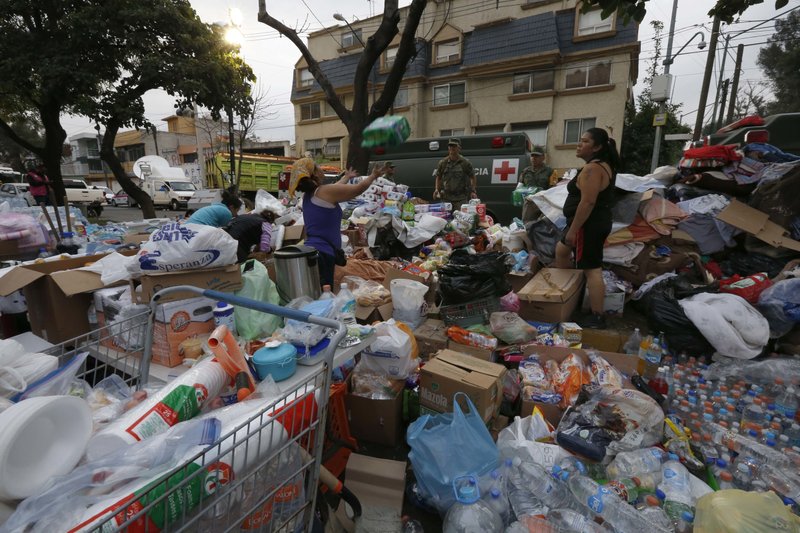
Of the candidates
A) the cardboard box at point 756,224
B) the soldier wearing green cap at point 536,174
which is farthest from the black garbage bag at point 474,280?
the soldier wearing green cap at point 536,174

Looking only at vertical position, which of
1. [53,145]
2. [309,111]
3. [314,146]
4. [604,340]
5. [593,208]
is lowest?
[604,340]

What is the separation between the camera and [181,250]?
2006 mm

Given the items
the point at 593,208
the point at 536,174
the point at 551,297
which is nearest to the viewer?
the point at 551,297

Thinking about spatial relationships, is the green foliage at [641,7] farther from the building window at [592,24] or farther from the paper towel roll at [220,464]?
the building window at [592,24]

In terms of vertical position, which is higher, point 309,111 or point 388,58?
point 388,58

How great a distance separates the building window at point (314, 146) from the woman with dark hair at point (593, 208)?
69.2 feet

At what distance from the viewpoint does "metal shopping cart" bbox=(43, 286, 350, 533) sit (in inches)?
33.7

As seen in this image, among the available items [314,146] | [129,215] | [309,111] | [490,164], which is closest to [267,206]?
[490,164]

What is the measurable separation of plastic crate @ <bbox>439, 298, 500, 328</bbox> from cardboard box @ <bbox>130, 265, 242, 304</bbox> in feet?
6.08

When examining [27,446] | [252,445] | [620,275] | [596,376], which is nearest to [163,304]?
[27,446]

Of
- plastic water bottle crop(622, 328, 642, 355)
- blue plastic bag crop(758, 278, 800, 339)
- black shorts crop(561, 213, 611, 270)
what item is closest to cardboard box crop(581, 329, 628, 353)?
plastic water bottle crop(622, 328, 642, 355)

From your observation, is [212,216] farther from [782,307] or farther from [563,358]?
[782,307]

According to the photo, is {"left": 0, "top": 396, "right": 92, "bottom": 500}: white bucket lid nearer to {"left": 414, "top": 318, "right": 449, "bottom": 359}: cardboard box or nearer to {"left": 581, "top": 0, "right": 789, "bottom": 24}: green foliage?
{"left": 414, "top": 318, "right": 449, "bottom": 359}: cardboard box

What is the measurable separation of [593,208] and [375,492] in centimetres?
299
